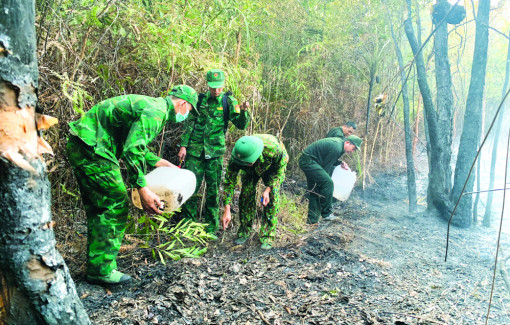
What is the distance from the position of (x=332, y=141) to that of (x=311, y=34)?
2307 millimetres

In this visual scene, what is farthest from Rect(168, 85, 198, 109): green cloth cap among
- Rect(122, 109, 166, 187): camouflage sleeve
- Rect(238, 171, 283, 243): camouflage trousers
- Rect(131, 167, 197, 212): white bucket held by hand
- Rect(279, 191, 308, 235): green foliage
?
Rect(279, 191, 308, 235): green foliage

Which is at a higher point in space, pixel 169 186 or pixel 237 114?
pixel 237 114

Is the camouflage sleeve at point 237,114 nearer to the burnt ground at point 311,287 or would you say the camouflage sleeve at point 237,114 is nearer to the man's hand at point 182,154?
the man's hand at point 182,154

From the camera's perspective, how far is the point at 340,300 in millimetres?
2727

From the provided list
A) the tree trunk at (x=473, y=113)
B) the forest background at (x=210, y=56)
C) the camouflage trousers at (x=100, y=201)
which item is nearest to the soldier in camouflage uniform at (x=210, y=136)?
the forest background at (x=210, y=56)

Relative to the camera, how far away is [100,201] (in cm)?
248

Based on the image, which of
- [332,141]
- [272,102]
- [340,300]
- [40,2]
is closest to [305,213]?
[332,141]

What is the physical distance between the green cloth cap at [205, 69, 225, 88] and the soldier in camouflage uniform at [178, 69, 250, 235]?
0.28 ft

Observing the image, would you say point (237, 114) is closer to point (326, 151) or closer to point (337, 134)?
point (326, 151)

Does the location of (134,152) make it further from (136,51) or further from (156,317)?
(136,51)

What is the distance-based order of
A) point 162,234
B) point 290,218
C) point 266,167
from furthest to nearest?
1. point 290,218
2. point 266,167
3. point 162,234

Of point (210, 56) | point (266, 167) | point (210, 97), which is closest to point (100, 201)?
point (266, 167)

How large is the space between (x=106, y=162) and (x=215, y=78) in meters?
1.56

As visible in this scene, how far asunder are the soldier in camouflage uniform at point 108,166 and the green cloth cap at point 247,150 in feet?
2.75
